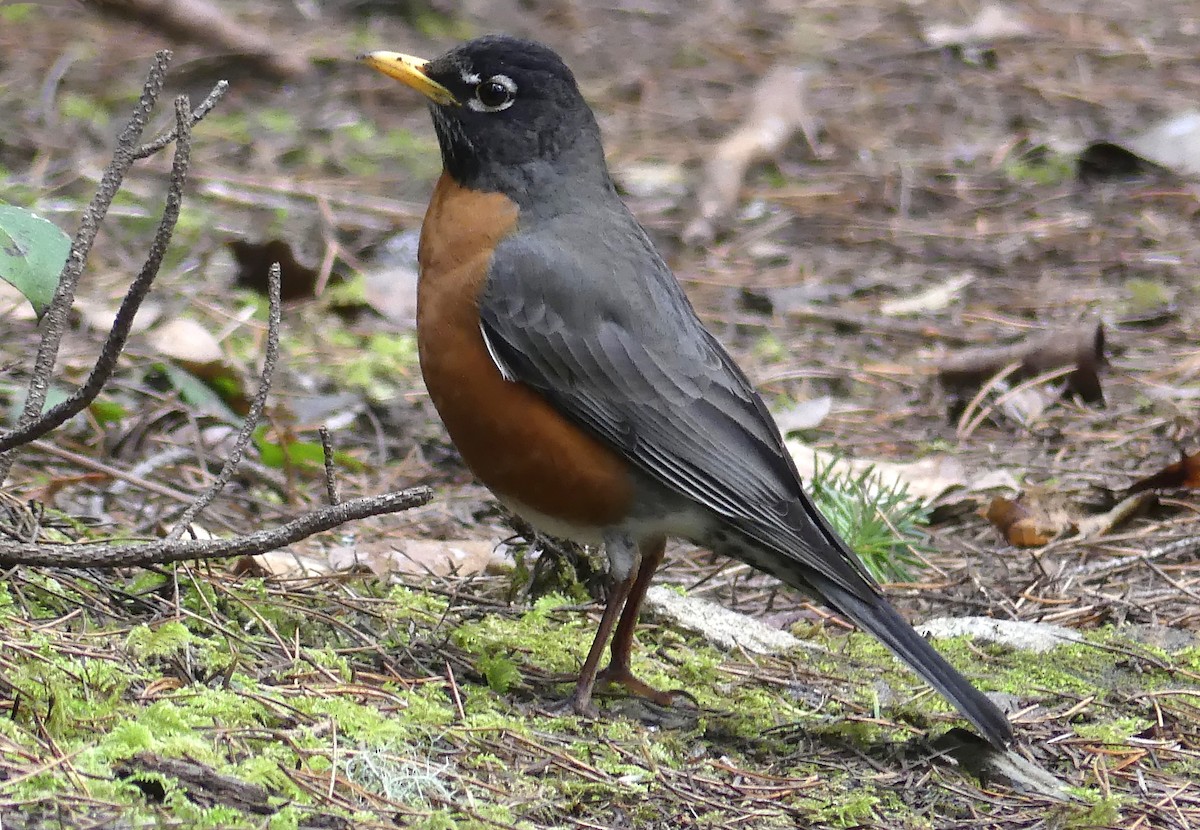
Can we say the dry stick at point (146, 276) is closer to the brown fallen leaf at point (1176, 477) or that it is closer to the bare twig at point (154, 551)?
the bare twig at point (154, 551)

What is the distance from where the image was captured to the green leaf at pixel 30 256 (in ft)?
9.03

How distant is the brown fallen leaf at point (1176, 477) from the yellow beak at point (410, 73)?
2612 millimetres

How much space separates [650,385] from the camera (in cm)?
377

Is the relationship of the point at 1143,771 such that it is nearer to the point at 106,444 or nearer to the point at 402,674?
the point at 402,674

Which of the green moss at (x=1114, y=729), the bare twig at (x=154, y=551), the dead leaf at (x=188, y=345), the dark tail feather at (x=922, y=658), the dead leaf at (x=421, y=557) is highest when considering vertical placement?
the bare twig at (x=154, y=551)

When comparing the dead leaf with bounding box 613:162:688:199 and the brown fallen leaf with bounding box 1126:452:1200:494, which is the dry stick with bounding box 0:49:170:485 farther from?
the dead leaf with bounding box 613:162:688:199

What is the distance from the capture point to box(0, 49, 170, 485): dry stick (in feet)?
8.86

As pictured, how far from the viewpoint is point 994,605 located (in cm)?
434

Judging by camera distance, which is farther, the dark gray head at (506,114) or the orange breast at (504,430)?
the dark gray head at (506,114)

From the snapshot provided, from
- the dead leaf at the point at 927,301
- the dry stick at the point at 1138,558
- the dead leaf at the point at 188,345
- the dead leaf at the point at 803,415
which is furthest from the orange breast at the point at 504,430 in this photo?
the dead leaf at the point at 927,301

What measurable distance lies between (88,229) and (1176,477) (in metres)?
3.61

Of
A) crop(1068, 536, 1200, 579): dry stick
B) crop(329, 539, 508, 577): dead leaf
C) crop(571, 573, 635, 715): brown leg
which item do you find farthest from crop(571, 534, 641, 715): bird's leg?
crop(1068, 536, 1200, 579): dry stick

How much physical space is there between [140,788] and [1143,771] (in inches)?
85.2

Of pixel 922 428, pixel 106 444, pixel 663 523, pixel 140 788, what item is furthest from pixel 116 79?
pixel 140 788
